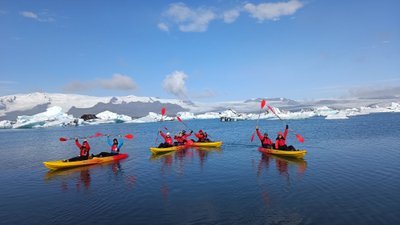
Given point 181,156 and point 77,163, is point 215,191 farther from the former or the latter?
point 181,156

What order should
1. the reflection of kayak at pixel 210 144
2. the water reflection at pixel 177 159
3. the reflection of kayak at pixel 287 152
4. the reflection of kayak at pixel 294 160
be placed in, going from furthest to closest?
1. the reflection of kayak at pixel 210 144
2. the reflection of kayak at pixel 287 152
3. the reflection of kayak at pixel 294 160
4. the water reflection at pixel 177 159

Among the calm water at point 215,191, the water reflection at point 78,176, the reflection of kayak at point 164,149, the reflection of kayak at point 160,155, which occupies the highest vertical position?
the reflection of kayak at point 164,149

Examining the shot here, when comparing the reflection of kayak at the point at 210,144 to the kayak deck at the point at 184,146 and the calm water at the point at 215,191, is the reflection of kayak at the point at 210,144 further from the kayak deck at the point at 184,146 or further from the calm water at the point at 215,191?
the calm water at the point at 215,191

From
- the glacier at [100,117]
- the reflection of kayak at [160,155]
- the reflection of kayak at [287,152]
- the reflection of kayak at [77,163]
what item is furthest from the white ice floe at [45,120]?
the reflection of kayak at [287,152]

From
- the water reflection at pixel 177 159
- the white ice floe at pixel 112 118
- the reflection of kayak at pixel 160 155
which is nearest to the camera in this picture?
the water reflection at pixel 177 159

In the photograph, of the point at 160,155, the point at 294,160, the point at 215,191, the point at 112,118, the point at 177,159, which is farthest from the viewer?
the point at 112,118

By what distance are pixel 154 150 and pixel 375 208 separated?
1771 cm

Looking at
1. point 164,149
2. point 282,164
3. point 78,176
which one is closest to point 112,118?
point 164,149

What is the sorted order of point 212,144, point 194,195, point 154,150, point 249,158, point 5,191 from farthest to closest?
point 212,144
point 154,150
point 249,158
point 5,191
point 194,195

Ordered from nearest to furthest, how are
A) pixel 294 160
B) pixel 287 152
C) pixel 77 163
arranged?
pixel 294 160 → pixel 77 163 → pixel 287 152

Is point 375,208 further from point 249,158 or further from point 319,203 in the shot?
point 249,158

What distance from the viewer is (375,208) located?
10344 millimetres

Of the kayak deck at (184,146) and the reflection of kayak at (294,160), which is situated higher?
the kayak deck at (184,146)

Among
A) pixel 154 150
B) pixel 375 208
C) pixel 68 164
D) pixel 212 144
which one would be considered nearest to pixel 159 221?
pixel 375 208
